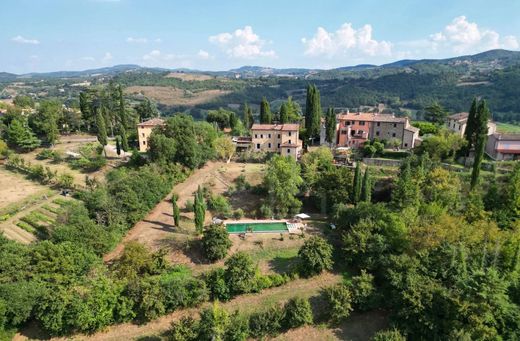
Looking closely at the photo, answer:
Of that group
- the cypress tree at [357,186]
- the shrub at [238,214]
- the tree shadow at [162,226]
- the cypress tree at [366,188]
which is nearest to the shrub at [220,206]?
the shrub at [238,214]

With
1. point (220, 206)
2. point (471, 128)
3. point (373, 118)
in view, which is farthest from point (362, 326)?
point (373, 118)

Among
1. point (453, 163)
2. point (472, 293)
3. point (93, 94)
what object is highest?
point (93, 94)

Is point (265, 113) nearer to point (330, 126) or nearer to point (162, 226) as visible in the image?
point (330, 126)

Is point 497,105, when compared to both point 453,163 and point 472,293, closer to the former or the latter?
point 453,163

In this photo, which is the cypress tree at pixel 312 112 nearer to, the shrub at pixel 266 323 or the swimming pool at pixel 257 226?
the swimming pool at pixel 257 226

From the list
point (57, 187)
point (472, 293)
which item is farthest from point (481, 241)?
point (57, 187)

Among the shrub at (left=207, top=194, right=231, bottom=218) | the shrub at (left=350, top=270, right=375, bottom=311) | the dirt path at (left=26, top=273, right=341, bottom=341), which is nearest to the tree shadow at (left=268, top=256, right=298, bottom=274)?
the dirt path at (left=26, top=273, right=341, bottom=341)

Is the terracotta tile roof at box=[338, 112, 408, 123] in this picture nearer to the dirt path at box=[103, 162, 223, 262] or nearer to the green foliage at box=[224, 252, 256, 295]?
the dirt path at box=[103, 162, 223, 262]
